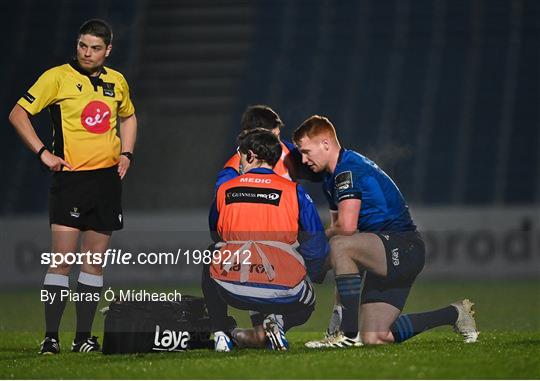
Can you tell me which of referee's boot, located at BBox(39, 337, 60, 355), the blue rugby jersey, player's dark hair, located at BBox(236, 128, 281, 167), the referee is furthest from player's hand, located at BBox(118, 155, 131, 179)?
the blue rugby jersey

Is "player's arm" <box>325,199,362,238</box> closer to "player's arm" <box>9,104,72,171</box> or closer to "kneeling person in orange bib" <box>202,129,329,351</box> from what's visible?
"kneeling person in orange bib" <box>202,129,329,351</box>

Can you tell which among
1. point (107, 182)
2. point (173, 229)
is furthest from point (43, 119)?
point (107, 182)

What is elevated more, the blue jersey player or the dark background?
the dark background

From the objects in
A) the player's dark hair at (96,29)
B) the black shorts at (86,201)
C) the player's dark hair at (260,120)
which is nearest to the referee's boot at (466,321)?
the player's dark hair at (260,120)

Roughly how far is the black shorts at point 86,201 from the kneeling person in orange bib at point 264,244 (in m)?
0.80

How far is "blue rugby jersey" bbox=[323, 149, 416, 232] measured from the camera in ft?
21.0

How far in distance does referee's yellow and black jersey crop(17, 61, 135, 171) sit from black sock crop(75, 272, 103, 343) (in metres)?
0.66

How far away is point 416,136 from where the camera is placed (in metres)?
18.5

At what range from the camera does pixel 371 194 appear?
6.53 meters

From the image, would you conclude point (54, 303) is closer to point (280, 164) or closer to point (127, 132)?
point (127, 132)

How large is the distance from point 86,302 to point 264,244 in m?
1.27

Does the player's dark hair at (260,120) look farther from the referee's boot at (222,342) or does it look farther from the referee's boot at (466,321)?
the referee's boot at (466,321)

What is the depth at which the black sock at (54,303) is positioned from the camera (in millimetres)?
6492

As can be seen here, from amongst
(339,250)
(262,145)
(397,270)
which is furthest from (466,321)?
(262,145)
